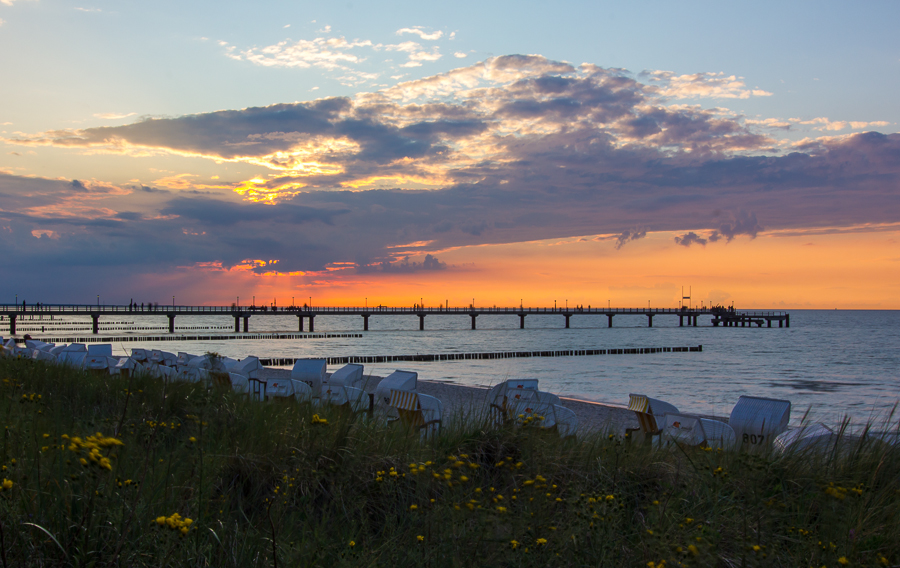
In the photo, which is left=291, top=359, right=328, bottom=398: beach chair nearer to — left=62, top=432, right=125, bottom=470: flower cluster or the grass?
the grass

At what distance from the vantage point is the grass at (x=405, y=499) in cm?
285

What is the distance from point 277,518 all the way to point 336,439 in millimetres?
1015

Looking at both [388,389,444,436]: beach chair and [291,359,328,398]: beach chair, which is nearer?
[388,389,444,436]: beach chair

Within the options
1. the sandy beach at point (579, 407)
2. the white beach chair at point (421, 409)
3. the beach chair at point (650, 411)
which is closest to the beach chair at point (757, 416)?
the beach chair at point (650, 411)

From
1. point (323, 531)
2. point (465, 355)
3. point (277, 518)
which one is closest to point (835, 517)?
point (323, 531)

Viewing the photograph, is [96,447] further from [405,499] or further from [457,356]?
[457,356]

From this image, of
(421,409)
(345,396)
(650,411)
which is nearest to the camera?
(421,409)

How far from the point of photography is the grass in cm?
285

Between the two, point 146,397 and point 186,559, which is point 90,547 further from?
point 146,397

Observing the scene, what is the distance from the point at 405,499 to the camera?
395 centimetres

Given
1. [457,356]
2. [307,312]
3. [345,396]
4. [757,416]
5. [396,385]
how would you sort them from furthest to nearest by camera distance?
[307,312] → [457,356] → [396,385] → [345,396] → [757,416]

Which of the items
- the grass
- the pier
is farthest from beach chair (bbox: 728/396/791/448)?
the pier

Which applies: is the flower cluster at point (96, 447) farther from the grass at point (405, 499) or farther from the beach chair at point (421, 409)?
the beach chair at point (421, 409)

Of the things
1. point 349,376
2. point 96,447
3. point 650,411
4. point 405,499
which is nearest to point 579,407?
point 349,376
